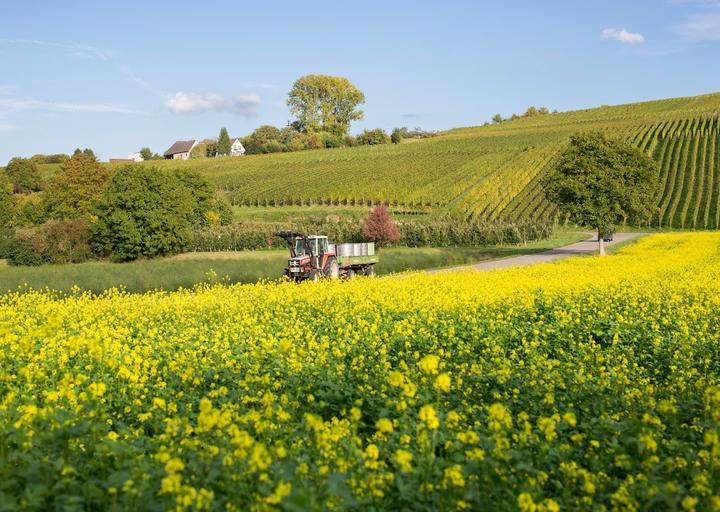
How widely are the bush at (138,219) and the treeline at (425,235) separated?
5.48m

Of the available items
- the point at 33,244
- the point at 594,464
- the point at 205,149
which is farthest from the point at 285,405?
the point at 205,149

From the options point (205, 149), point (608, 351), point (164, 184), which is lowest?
point (608, 351)

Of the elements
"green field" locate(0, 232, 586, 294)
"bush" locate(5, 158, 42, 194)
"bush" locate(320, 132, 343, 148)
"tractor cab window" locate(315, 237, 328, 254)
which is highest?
"bush" locate(320, 132, 343, 148)

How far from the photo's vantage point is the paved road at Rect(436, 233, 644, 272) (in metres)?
39.2

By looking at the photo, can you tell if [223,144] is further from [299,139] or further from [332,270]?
[332,270]

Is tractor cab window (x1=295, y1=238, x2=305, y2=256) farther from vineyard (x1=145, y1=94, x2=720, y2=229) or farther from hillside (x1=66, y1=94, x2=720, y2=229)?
hillside (x1=66, y1=94, x2=720, y2=229)

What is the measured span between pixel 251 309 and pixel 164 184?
39449 millimetres

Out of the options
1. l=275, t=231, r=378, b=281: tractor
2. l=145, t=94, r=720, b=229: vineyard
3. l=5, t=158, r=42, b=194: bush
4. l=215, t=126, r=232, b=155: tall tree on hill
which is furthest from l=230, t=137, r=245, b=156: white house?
l=275, t=231, r=378, b=281: tractor

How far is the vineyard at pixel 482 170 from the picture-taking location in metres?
71.5

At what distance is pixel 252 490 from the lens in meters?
5.08

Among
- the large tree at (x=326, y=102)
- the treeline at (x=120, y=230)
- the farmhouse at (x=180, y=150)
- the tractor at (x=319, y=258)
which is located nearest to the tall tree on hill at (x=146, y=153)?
the farmhouse at (x=180, y=150)

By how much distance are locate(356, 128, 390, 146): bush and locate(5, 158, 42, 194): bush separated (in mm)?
59073

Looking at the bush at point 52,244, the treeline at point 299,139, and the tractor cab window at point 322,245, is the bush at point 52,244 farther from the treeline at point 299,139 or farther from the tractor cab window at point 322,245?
the treeline at point 299,139

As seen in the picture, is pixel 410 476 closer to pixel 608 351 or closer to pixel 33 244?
pixel 608 351
